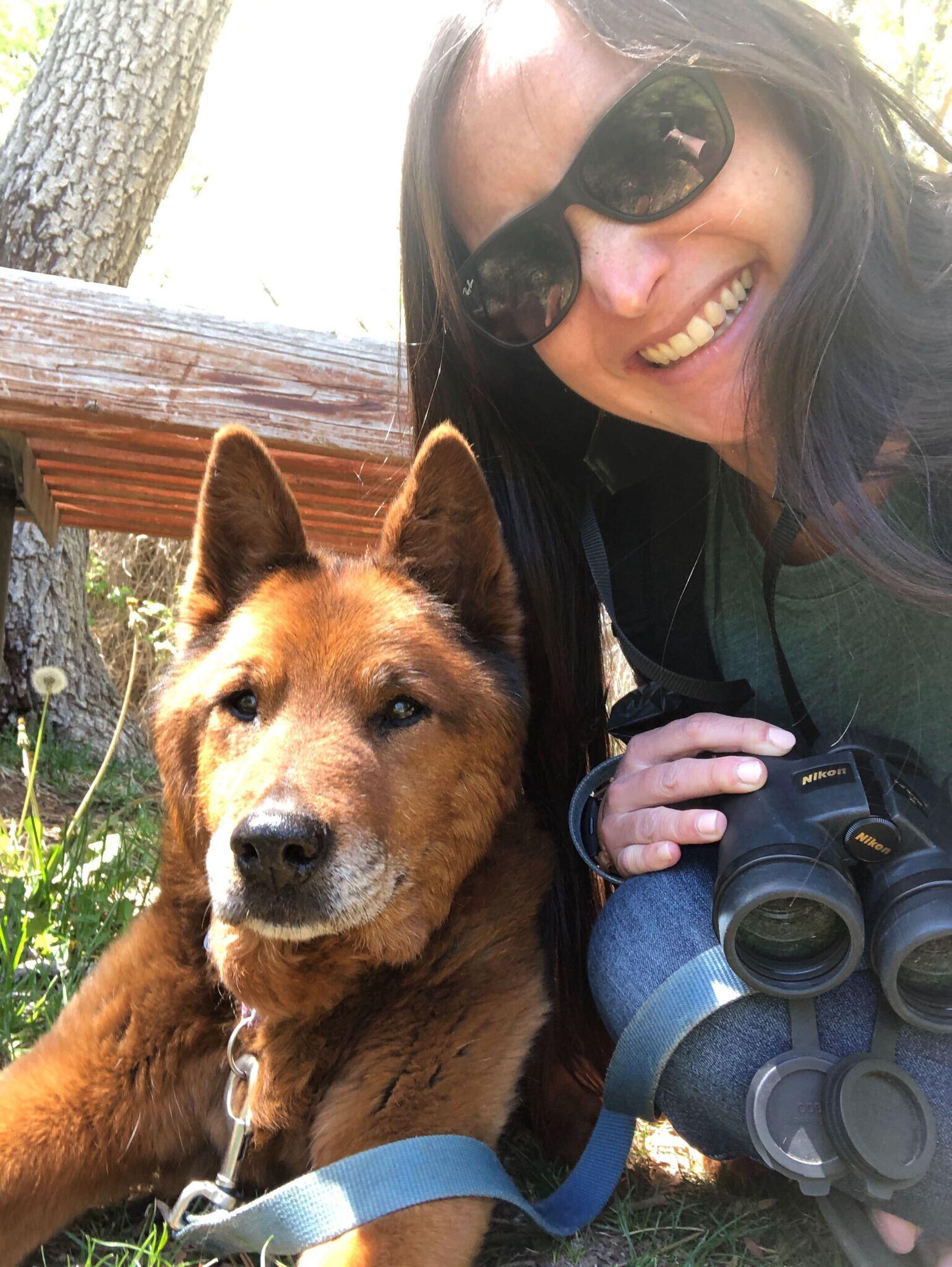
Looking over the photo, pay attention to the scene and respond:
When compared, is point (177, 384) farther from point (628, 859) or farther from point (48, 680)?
point (628, 859)

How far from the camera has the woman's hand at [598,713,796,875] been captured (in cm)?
181

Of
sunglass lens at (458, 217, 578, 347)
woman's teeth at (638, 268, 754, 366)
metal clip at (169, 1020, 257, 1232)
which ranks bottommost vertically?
metal clip at (169, 1020, 257, 1232)

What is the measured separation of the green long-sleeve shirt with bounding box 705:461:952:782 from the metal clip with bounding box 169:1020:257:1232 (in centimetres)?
125

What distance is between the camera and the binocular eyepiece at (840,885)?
1.57 m

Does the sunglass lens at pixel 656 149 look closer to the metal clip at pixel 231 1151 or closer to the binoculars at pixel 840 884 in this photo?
the binoculars at pixel 840 884

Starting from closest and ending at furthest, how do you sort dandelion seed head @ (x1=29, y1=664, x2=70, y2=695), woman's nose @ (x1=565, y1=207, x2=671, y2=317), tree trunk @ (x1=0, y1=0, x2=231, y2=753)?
woman's nose @ (x1=565, y1=207, x2=671, y2=317)
dandelion seed head @ (x1=29, y1=664, x2=70, y2=695)
tree trunk @ (x1=0, y1=0, x2=231, y2=753)

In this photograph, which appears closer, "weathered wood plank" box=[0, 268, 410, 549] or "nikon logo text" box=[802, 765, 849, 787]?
"nikon logo text" box=[802, 765, 849, 787]

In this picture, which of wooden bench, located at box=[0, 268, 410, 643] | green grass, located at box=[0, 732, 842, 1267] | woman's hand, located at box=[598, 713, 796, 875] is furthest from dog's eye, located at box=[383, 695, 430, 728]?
wooden bench, located at box=[0, 268, 410, 643]

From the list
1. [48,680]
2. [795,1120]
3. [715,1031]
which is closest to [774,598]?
[715,1031]

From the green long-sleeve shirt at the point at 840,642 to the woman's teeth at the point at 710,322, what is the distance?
408 mm

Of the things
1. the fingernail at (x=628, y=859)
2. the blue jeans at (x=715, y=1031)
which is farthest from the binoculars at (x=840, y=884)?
the fingernail at (x=628, y=859)

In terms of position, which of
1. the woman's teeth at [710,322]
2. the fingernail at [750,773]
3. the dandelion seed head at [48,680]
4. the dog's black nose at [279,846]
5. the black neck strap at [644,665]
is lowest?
the dandelion seed head at [48,680]

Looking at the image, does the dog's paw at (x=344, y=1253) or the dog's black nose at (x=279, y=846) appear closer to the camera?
the dog's paw at (x=344, y=1253)

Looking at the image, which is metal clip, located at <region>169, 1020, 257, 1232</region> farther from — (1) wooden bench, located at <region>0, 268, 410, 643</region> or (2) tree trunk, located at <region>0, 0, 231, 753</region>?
(2) tree trunk, located at <region>0, 0, 231, 753</region>
